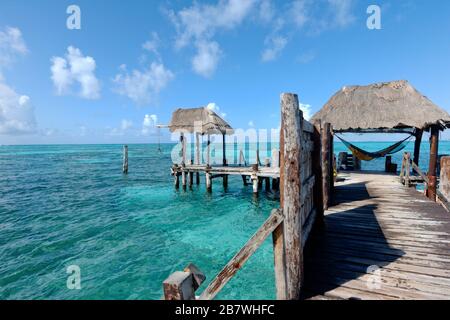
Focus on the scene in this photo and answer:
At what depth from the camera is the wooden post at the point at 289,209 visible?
10.2 feet

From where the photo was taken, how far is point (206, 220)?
1221 cm

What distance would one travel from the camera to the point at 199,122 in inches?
762

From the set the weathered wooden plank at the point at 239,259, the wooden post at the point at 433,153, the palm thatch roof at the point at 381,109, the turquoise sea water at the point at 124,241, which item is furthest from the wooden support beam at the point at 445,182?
the weathered wooden plank at the point at 239,259

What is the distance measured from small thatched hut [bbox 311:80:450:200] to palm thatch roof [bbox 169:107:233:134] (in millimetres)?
7476

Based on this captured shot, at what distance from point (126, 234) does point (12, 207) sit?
10.1 meters

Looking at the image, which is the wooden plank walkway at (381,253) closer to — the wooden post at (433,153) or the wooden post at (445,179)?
the wooden post at (445,179)

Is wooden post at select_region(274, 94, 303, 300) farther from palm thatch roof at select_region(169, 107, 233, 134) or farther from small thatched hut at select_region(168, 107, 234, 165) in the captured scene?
palm thatch roof at select_region(169, 107, 233, 134)

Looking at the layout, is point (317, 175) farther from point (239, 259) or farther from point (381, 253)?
point (239, 259)

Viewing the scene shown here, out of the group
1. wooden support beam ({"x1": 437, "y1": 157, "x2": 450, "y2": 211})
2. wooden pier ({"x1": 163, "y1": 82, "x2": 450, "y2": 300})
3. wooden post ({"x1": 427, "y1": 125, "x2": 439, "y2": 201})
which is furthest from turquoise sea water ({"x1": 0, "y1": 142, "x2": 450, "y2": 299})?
wooden post ({"x1": 427, "y1": 125, "x2": 439, "y2": 201})

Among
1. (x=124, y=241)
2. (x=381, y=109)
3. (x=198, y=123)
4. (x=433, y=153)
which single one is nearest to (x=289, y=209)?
(x=124, y=241)

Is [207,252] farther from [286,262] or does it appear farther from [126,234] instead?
[286,262]

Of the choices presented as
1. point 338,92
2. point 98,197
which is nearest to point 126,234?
point 98,197

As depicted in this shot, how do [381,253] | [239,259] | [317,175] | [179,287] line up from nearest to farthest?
[179,287] < [239,259] < [381,253] < [317,175]

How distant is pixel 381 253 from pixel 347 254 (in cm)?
62
